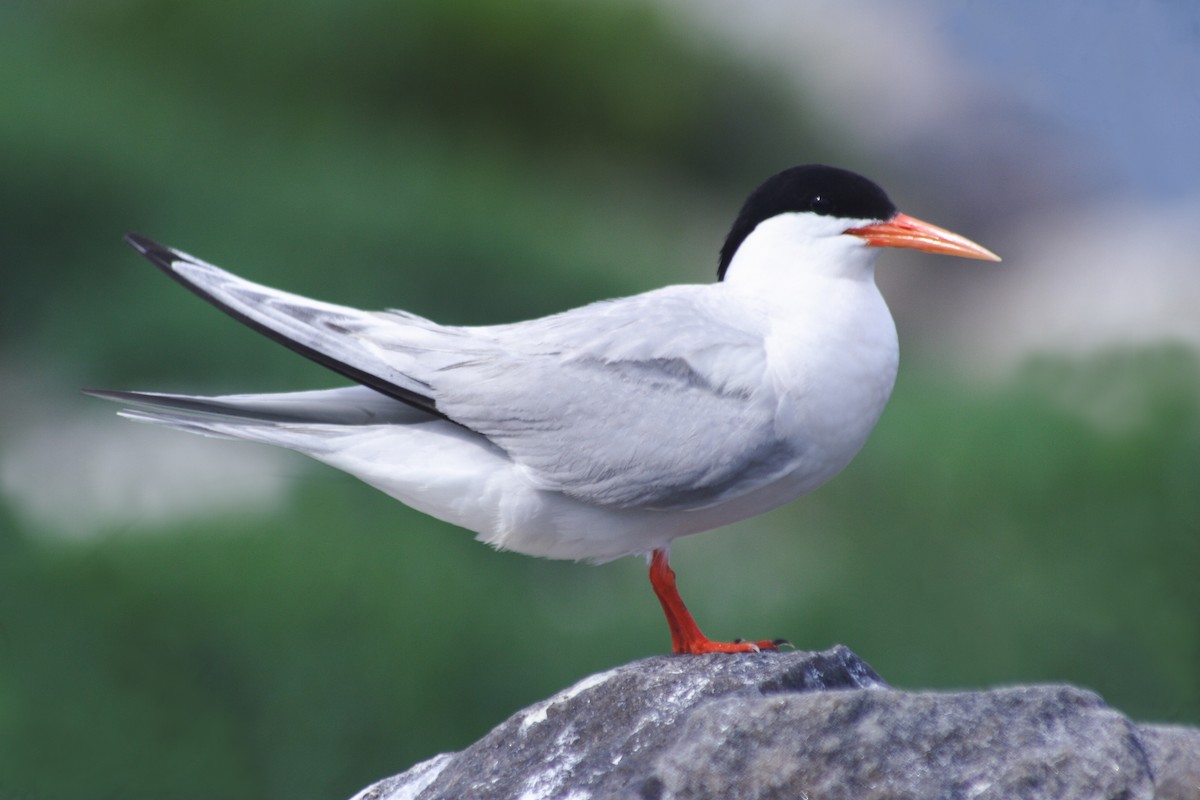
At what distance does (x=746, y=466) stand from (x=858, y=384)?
33 cm

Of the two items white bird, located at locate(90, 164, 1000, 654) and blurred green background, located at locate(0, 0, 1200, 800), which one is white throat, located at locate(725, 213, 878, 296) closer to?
white bird, located at locate(90, 164, 1000, 654)

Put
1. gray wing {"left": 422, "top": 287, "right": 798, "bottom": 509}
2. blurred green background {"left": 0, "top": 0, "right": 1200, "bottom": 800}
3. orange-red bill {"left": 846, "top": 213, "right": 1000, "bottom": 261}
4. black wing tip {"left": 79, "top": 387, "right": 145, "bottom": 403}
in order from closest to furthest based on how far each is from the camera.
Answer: black wing tip {"left": 79, "top": 387, "right": 145, "bottom": 403} < gray wing {"left": 422, "top": 287, "right": 798, "bottom": 509} < orange-red bill {"left": 846, "top": 213, "right": 1000, "bottom": 261} < blurred green background {"left": 0, "top": 0, "right": 1200, "bottom": 800}

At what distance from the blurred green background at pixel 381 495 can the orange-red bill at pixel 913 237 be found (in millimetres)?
3392

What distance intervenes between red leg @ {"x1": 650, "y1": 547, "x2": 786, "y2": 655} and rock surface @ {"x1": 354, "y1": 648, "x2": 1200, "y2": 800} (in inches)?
11.2

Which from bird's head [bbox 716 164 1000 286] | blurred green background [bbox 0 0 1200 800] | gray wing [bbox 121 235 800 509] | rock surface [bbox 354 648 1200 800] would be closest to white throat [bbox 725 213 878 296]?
bird's head [bbox 716 164 1000 286]

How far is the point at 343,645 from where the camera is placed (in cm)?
673

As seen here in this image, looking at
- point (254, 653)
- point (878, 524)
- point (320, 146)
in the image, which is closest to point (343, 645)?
point (254, 653)

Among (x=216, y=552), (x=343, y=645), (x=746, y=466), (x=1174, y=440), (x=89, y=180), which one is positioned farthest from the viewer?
(x=89, y=180)

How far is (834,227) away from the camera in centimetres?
344

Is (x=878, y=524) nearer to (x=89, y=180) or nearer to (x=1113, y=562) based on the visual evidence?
(x=1113, y=562)

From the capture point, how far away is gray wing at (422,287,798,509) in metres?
3.16

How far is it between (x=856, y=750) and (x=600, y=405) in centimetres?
100

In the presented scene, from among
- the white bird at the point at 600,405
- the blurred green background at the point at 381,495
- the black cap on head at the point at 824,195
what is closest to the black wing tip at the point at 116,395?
the white bird at the point at 600,405

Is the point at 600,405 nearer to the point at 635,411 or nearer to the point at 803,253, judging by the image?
the point at 635,411
